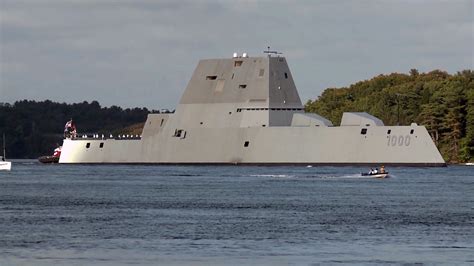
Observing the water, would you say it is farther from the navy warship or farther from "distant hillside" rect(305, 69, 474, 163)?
"distant hillside" rect(305, 69, 474, 163)

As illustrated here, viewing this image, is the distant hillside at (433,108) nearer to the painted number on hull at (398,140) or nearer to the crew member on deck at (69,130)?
the painted number on hull at (398,140)

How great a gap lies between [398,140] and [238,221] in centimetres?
4697

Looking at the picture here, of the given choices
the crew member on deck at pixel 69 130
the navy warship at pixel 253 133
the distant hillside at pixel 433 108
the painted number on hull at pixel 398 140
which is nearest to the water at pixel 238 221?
the painted number on hull at pixel 398 140

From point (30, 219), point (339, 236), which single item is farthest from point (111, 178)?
point (339, 236)

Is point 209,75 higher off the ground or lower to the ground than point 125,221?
higher

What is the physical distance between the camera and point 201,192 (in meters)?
65.4

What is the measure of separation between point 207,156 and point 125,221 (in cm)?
5513

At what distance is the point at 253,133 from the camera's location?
324 ft

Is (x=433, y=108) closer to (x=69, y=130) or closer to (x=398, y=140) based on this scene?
(x=398, y=140)

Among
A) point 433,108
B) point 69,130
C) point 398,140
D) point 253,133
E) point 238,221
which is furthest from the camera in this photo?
point 69,130

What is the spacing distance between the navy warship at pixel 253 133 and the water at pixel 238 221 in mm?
13438

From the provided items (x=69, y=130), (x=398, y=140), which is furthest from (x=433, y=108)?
(x=69, y=130)

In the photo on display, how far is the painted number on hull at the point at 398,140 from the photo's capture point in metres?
92.1

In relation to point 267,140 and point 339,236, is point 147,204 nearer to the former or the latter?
point 339,236
